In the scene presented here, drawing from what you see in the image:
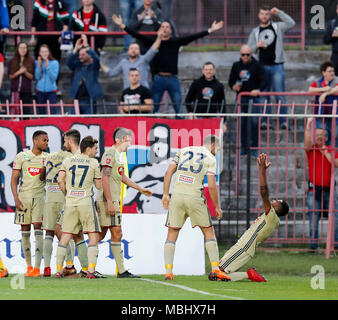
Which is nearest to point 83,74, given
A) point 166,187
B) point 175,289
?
point 166,187

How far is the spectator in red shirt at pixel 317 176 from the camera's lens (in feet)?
55.7

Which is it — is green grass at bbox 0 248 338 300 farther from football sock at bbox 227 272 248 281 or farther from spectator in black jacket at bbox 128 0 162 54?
spectator in black jacket at bbox 128 0 162 54

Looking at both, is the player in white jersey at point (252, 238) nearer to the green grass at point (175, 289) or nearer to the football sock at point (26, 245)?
the green grass at point (175, 289)

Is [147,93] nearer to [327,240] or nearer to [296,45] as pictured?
[327,240]

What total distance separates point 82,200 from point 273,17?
517 inches

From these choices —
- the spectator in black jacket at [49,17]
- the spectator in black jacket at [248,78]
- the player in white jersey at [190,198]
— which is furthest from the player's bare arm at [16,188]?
the spectator in black jacket at [49,17]

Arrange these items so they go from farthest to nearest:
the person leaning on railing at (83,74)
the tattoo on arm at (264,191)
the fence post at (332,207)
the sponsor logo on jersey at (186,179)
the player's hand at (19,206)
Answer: the person leaning on railing at (83,74)
the fence post at (332,207)
the player's hand at (19,206)
the sponsor logo on jersey at (186,179)
the tattoo on arm at (264,191)

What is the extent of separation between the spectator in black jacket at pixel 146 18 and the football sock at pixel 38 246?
284 inches

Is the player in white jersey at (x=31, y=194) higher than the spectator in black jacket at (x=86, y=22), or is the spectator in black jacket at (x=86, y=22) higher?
the spectator in black jacket at (x=86, y=22)

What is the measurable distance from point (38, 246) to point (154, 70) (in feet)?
→ 19.9

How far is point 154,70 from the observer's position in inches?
774

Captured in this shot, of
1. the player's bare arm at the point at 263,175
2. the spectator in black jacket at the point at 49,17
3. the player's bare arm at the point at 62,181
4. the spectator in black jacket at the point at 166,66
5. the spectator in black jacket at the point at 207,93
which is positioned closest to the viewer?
the player's bare arm at the point at 263,175

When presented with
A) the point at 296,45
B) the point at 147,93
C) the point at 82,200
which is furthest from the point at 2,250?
the point at 296,45

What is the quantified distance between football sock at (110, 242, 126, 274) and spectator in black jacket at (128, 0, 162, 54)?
762 centimetres
